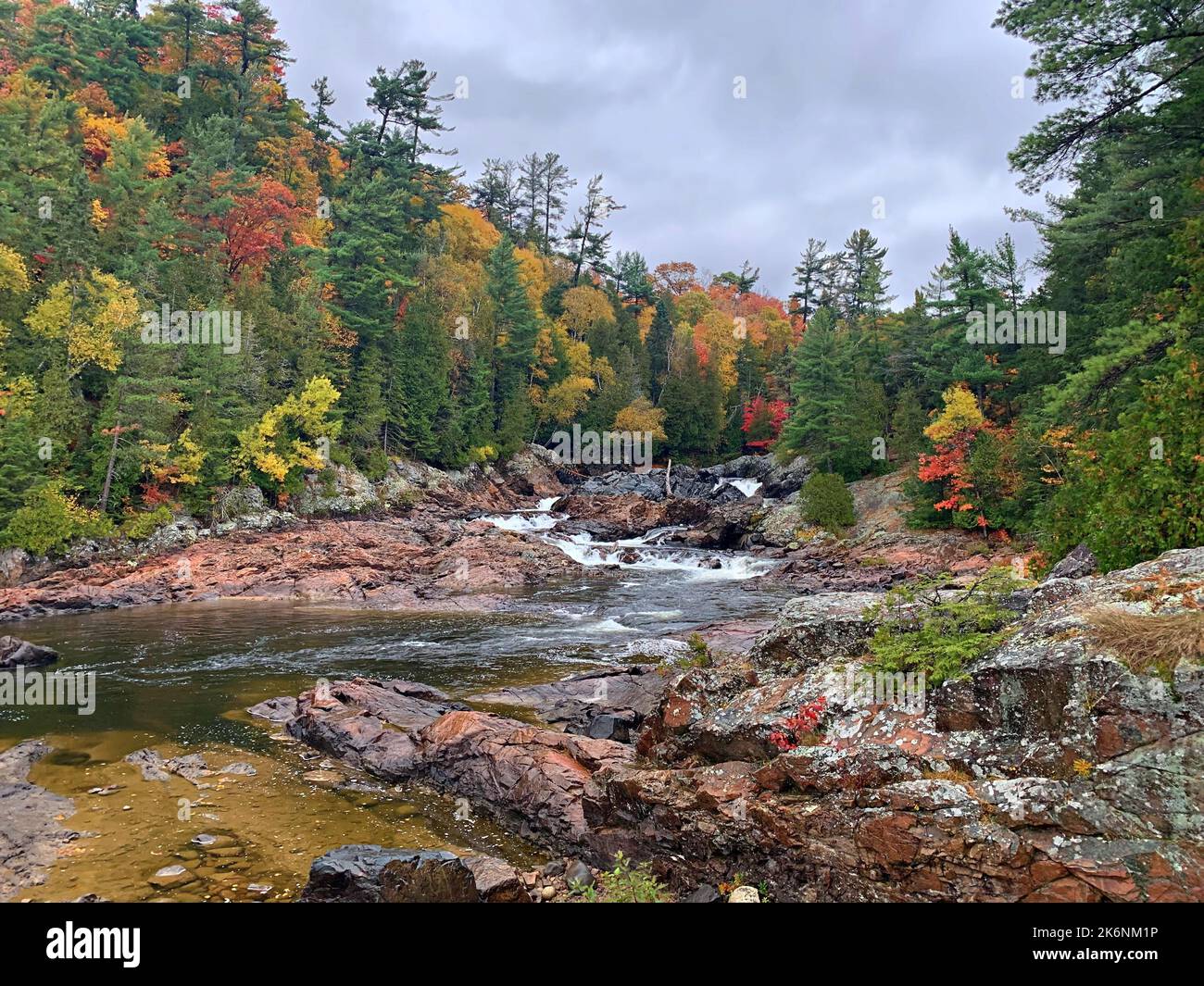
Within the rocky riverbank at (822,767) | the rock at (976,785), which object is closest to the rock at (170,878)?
the rocky riverbank at (822,767)

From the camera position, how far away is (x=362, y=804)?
26.8 ft

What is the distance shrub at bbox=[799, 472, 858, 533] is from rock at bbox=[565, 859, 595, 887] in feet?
101

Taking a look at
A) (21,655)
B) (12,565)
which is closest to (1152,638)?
(21,655)

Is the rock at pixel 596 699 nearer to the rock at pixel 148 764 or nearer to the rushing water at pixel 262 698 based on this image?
the rushing water at pixel 262 698

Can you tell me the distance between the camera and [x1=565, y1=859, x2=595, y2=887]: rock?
5996 mm

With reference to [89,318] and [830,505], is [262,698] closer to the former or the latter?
[89,318]

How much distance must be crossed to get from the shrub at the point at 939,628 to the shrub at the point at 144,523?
99.3 ft

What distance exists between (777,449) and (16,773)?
4681 cm

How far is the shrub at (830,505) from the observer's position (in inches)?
1373

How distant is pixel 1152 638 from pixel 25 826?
1126 centimetres

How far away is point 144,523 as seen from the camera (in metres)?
27.3

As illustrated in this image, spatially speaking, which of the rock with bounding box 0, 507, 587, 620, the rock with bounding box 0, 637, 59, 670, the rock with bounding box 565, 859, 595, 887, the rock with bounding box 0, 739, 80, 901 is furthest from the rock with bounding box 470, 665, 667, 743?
the rock with bounding box 0, 637, 59, 670

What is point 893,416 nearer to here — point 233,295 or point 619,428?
point 619,428

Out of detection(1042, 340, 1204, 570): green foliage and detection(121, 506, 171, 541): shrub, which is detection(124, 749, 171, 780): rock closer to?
detection(1042, 340, 1204, 570): green foliage
